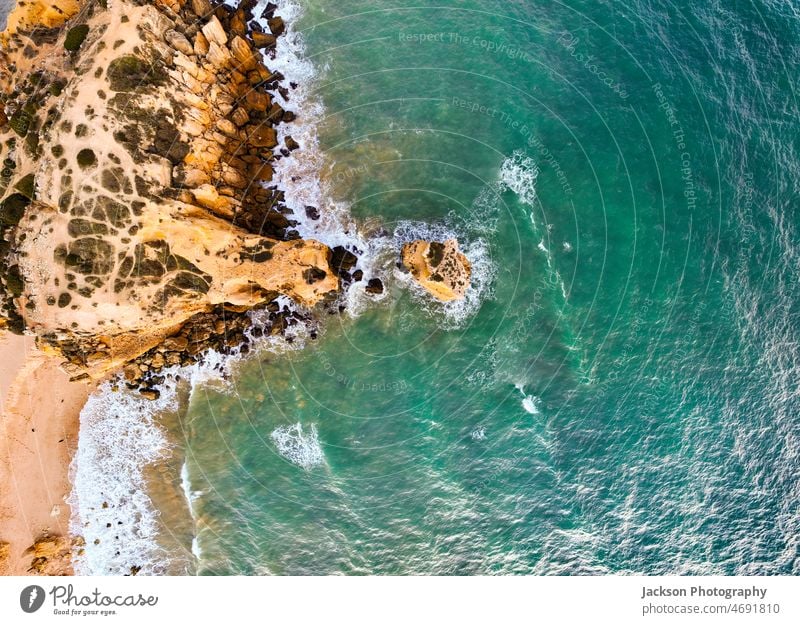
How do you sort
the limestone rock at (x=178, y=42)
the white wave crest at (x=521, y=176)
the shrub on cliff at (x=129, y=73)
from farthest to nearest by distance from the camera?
1. the white wave crest at (x=521, y=176)
2. the limestone rock at (x=178, y=42)
3. the shrub on cliff at (x=129, y=73)

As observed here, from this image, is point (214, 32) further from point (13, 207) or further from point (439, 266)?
point (439, 266)

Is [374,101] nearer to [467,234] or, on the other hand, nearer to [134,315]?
[467,234]

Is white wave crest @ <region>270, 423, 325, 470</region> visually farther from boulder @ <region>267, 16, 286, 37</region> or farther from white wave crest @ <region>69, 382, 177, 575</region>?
boulder @ <region>267, 16, 286, 37</region>

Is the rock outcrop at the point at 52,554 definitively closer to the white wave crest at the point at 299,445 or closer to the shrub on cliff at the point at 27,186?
the white wave crest at the point at 299,445

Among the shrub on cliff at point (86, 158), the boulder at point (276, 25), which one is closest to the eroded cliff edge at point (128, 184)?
the shrub on cliff at point (86, 158)
